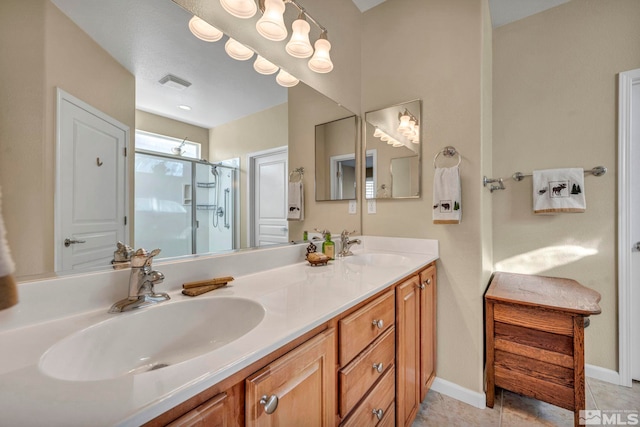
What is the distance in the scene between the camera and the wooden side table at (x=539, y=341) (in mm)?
1323

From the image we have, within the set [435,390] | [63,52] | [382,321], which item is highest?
[63,52]

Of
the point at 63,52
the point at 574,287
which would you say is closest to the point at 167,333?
the point at 63,52

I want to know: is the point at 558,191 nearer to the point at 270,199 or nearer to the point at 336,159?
the point at 336,159

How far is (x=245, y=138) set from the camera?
1257 millimetres

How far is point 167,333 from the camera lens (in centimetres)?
78

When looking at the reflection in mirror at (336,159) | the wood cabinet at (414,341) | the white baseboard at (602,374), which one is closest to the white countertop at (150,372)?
the wood cabinet at (414,341)

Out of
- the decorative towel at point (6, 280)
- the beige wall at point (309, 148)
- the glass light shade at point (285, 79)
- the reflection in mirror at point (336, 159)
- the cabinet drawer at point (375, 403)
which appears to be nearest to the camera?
the decorative towel at point (6, 280)

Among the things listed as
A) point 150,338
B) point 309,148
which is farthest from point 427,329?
point 150,338

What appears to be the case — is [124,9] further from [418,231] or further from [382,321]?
[418,231]

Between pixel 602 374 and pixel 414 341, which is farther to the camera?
pixel 602 374

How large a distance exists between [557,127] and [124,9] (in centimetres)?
254

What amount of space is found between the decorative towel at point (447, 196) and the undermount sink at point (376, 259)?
1.09ft

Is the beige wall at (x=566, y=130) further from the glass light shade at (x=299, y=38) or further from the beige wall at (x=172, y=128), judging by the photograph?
the beige wall at (x=172, y=128)

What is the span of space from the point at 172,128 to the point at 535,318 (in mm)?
1979
